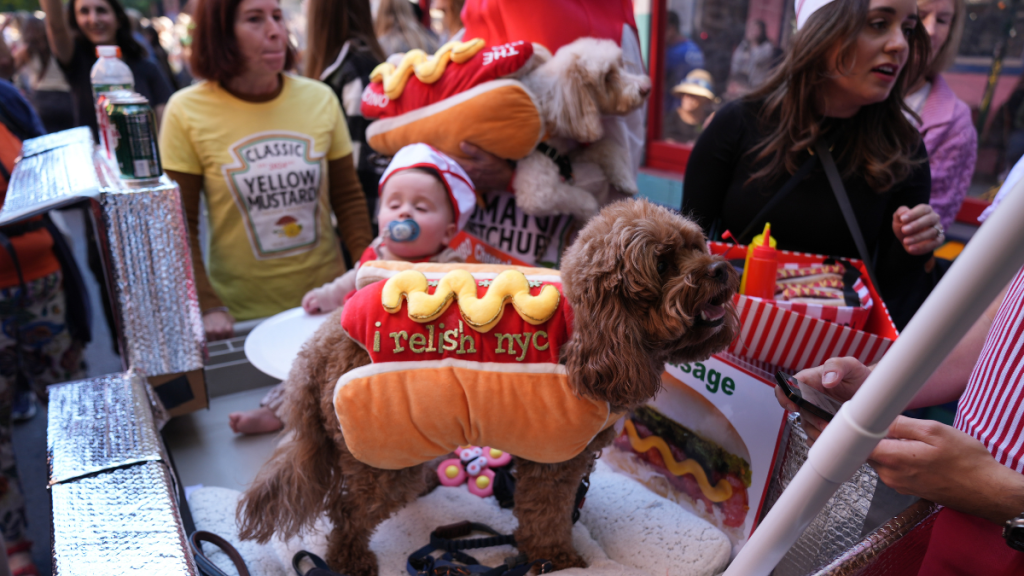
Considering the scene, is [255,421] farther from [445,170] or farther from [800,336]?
[800,336]

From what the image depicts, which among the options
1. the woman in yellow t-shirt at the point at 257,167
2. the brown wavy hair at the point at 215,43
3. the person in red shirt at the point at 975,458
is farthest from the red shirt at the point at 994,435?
the brown wavy hair at the point at 215,43

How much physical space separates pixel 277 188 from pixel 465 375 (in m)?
1.33

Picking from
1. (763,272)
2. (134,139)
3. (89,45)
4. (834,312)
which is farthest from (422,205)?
(89,45)

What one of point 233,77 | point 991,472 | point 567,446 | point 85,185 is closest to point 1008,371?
point 991,472

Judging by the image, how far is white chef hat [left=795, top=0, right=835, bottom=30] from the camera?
4.36 feet

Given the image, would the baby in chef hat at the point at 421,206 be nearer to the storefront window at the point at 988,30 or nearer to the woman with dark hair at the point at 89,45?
the woman with dark hair at the point at 89,45

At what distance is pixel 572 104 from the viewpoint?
60.6 inches

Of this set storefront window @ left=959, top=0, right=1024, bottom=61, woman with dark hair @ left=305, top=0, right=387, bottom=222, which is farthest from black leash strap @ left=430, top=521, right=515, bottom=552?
storefront window @ left=959, top=0, right=1024, bottom=61

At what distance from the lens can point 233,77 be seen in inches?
76.5

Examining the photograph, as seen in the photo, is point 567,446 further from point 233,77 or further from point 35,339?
point 35,339

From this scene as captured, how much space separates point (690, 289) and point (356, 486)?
0.70 metres

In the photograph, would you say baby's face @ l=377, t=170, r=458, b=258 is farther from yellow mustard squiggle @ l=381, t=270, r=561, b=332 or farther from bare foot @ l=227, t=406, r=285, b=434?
bare foot @ l=227, t=406, r=285, b=434

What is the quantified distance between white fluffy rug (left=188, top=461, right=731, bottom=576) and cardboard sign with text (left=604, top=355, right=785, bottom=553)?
0.04 m

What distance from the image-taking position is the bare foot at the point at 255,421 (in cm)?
161
